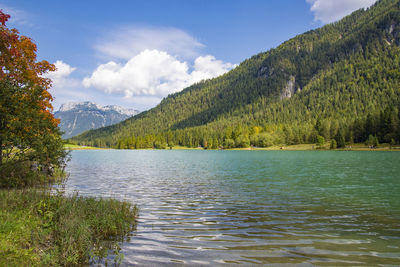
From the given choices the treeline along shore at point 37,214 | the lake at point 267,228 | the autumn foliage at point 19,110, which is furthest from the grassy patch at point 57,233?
the autumn foliage at point 19,110

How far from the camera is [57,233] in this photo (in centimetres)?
1123

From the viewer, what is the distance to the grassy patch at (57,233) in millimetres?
9188

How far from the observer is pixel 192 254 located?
1119cm

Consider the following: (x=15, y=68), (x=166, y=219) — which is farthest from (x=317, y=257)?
(x=15, y=68)

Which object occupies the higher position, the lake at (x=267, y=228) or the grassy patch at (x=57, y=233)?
the grassy patch at (x=57, y=233)

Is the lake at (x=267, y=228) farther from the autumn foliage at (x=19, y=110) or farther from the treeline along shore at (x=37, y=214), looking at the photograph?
the autumn foliage at (x=19, y=110)

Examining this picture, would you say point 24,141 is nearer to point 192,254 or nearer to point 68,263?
point 68,263

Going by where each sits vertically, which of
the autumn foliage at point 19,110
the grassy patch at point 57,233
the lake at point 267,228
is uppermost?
the autumn foliage at point 19,110

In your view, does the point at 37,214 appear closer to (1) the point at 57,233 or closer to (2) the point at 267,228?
(1) the point at 57,233

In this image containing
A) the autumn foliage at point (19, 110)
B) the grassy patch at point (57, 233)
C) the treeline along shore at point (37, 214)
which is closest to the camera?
the grassy patch at point (57, 233)

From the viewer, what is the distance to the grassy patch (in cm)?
919

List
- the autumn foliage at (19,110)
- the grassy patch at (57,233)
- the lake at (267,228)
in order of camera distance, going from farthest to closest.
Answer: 1. the autumn foliage at (19,110)
2. the lake at (267,228)
3. the grassy patch at (57,233)

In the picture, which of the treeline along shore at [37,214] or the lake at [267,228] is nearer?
the treeline along shore at [37,214]

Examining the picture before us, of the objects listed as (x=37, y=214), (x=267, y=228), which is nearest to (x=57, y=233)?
(x=37, y=214)
